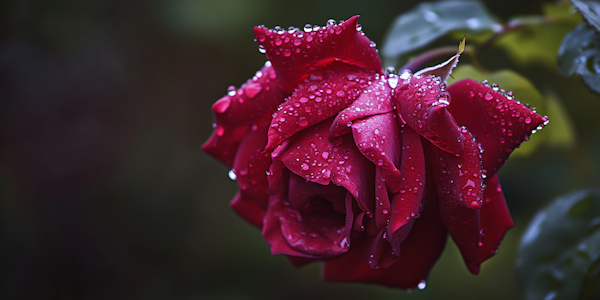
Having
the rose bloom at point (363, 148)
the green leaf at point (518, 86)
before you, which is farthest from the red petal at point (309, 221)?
the green leaf at point (518, 86)

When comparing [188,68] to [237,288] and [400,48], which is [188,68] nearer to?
[237,288]

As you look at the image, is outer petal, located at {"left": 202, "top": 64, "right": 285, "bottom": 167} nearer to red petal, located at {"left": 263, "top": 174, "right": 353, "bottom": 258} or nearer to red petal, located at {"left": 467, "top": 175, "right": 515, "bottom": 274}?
red petal, located at {"left": 263, "top": 174, "right": 353, "bottom": 258}

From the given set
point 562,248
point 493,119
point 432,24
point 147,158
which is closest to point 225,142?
point 493,119

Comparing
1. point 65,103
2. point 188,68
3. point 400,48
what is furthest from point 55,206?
point 400,48

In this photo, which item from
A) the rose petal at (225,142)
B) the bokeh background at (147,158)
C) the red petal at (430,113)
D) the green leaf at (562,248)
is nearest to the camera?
the red petal at (430,113)

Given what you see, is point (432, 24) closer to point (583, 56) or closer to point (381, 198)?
point (583, 56)

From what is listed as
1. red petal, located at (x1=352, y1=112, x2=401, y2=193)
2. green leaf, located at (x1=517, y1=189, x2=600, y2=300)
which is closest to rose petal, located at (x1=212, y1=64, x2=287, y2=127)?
red petal, located at (x1=352, y1=112, x2=401, y2=193)

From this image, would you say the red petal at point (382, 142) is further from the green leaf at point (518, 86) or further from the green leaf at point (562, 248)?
the green leaf at point (562, 248)

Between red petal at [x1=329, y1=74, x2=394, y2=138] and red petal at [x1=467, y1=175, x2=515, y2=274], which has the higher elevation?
red petal at [x1=329, y1=74, x2=394, y2=138]
